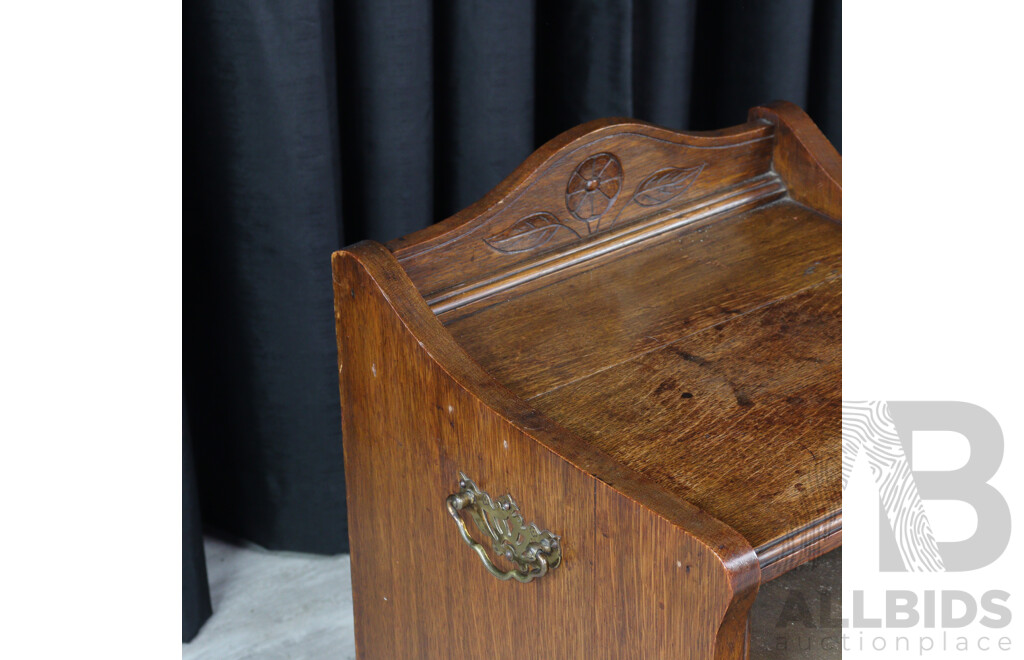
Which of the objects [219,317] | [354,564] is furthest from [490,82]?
[354,564]

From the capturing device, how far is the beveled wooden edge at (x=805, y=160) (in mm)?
1289

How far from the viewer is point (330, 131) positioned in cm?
138

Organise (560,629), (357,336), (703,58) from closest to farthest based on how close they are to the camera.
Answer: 1. (560,629)
2. (357,336)
3. (703,58)

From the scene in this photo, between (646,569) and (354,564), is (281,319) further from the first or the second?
(646,569)

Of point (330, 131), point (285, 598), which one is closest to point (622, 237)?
point (330, 131)

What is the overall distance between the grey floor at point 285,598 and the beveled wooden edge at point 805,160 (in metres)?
0.41

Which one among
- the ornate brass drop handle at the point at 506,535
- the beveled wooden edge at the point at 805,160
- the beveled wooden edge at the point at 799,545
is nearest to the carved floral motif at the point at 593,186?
the beveled wooden edge at the point at 805,160

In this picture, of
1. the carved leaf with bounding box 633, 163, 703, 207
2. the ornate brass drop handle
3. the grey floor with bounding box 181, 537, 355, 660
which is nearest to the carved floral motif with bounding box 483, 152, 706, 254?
the carved leaf with bounding box 633, 163, 703, 207

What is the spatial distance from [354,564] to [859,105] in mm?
685

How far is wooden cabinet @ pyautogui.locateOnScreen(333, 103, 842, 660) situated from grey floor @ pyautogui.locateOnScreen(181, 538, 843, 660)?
0.32m

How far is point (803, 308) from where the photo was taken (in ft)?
3.74

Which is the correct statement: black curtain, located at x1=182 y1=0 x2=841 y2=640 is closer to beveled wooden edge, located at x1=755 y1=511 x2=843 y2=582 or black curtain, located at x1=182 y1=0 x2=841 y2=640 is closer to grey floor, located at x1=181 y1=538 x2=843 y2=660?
grey floor, located at x1=181 y1=538 x2=843 y2=660

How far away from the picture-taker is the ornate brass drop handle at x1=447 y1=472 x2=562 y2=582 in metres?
0.90

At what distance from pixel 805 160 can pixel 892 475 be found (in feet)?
1.62
